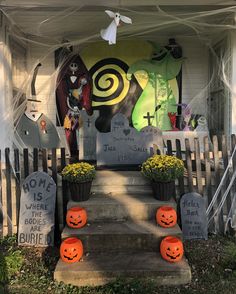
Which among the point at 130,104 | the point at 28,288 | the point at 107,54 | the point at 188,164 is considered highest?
the point at 107,54

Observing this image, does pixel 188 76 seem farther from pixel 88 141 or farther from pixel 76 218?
pixel 76 218

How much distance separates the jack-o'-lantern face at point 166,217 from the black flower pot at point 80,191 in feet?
3.13

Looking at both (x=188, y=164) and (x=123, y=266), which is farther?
(x=188, y=164)

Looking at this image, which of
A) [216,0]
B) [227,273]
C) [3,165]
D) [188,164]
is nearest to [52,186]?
[3,165]

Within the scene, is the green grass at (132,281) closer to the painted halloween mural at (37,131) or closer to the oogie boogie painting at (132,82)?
the painted halloween mural at (37,131)

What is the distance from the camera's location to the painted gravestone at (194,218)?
4.89m

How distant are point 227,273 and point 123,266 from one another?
114 cm

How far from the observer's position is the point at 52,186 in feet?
16.0

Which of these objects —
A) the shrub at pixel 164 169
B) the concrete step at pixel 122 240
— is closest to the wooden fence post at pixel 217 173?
the shrub at pixel 164 169

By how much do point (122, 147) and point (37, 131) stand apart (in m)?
2.50

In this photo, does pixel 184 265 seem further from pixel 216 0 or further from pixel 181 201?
pixel 216 0

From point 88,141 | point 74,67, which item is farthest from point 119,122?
point 74,67

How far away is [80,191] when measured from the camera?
468 centimetres

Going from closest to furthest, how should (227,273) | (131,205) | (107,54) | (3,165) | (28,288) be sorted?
(28,288) → (227,273) → (131,205) → (3,165) → (107,54)
